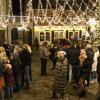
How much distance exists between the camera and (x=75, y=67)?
15039 mm

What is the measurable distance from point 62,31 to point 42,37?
267 cm

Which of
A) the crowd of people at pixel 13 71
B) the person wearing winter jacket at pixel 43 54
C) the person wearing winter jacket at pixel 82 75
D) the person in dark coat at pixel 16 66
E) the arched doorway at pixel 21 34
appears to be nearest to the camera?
the crowd of people at pixel 13 71

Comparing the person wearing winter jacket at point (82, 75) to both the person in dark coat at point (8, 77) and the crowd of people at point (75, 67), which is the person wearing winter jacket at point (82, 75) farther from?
the person in dark coat at point (8, 77)

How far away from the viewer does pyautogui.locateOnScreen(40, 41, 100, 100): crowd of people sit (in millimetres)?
12078

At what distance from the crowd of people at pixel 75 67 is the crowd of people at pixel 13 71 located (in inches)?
58.1

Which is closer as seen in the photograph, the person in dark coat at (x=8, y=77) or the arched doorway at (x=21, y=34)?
the person in dark coat at (x=8, y=77)

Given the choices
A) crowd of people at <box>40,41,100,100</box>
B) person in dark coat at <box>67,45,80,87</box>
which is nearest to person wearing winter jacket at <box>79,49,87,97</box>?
crowd of people at <box>40,41,100,100</box>

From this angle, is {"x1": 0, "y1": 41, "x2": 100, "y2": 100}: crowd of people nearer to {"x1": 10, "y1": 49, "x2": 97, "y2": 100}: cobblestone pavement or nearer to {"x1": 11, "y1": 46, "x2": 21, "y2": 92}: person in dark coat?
{"x1": 11, "y1": 46, "x2": 21, "y2": 92}: person in dark coat

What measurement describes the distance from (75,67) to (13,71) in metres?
2.77

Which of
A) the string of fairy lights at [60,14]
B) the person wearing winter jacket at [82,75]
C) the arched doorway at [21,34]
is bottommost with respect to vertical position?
the arched doorway at [21,34]

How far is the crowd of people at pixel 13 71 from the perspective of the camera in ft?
41.2

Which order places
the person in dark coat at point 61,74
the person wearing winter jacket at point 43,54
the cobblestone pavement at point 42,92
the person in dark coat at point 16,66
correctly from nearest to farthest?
1. the person in dark coat at point 61,74
2. the cobblestone pavement at point 42,92
3. the person in dark coat at point 16,66
4. the person wearing winter jacket at point 43,54

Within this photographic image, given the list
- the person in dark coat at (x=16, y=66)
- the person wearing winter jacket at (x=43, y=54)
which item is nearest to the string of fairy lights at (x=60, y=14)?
the person wearing winter jacket at (x=43, y=54)

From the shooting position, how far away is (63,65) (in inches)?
473
